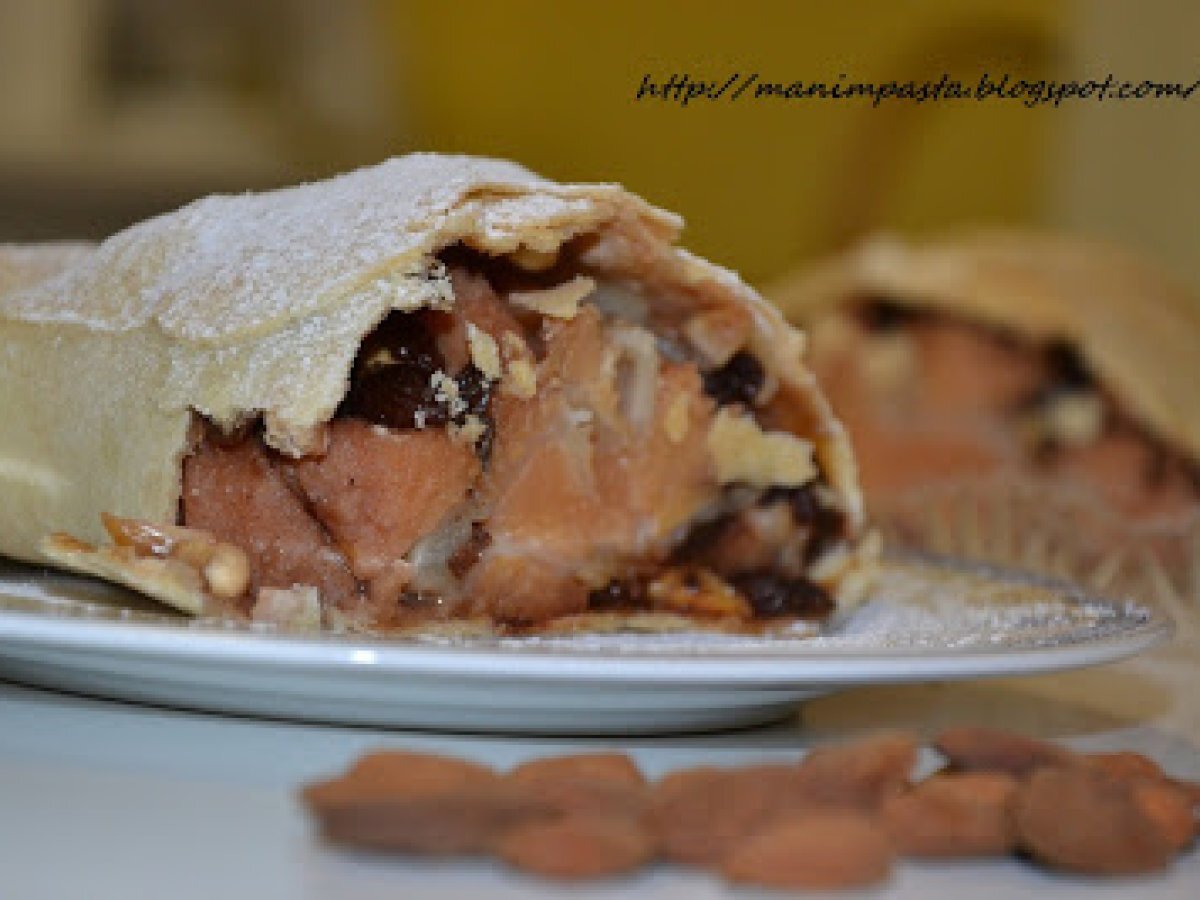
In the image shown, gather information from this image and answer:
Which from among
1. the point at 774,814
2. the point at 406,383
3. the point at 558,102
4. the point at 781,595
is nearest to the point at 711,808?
the point at 774,814

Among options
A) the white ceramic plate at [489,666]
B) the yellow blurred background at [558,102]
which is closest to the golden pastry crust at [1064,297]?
the yellow blurred background at [558,102]

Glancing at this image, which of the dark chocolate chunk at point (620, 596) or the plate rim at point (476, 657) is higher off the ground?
the plate rim at point (476, 657)

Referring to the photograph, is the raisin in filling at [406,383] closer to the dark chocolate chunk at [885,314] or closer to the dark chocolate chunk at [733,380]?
the dark chocolate chunk at [733,380]

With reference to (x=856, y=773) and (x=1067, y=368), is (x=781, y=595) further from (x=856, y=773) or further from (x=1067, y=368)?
(x=1067, y=368)

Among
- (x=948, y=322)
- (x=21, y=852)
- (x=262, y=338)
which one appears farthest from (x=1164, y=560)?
(x=21, y=852)

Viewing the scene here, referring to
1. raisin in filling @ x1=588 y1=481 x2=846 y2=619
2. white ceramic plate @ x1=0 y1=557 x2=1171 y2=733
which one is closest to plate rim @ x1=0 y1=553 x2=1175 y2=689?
white ceramic plate @ x1=0 y1=557 x2=1171 y2=733
